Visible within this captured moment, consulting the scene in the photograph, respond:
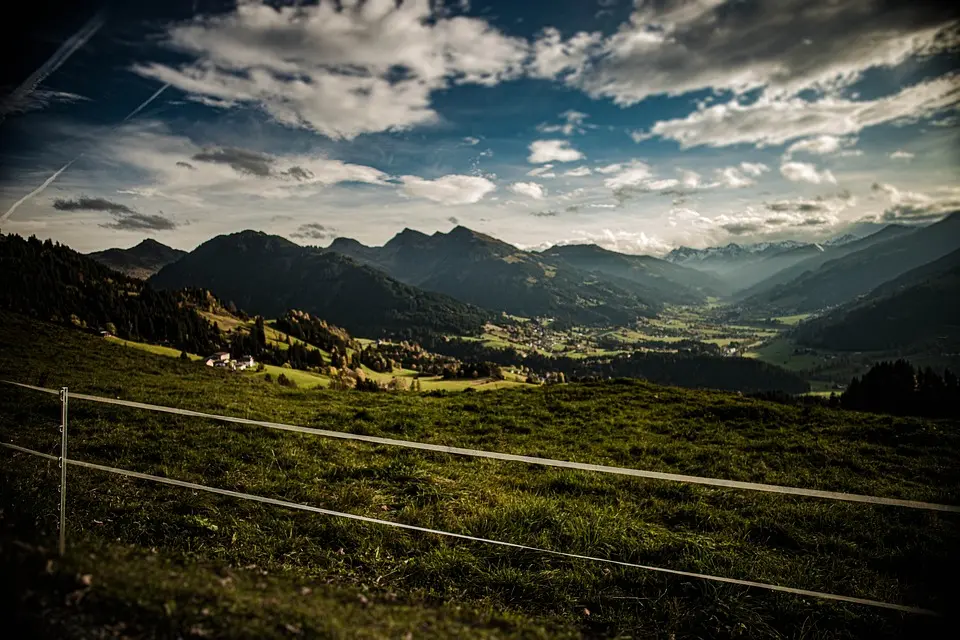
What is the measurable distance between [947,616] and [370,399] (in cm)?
1859

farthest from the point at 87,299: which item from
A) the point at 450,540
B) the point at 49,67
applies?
the point at 450,540

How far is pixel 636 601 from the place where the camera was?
4.79 m

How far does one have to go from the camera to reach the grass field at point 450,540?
133 inches

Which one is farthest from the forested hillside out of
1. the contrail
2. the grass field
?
the grass field

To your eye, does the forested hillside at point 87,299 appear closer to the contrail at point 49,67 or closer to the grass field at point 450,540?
the contrail at point 49,67

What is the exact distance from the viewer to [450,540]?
233 inches

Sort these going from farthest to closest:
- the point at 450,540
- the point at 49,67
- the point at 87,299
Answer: the point at 87,299 → the point at 49,67 → the point at 450,540

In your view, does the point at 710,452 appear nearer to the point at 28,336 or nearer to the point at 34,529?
the point at 34,529

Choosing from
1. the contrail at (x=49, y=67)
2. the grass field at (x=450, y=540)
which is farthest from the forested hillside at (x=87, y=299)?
the grass field at (x=450, y=540)

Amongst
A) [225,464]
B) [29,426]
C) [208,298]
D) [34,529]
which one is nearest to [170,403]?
[29,426]

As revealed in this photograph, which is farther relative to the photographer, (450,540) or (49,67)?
(49,67)

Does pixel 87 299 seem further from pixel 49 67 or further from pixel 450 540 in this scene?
pixel 450 540

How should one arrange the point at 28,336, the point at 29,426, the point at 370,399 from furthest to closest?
the point at 28,336, the point at 370,399, the point at 29,426

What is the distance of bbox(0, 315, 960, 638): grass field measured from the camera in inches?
133
